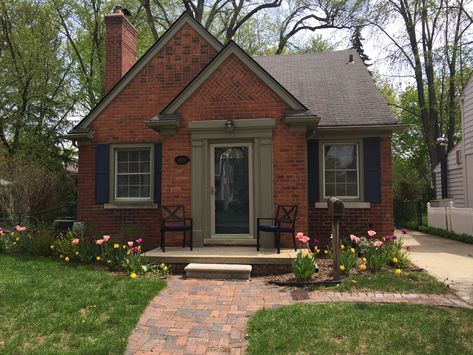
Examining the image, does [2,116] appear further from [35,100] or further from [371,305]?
[371,305]

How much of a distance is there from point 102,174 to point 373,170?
6264mm

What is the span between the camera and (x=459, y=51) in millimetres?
19094

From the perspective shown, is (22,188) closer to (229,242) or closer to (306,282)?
(229,242)

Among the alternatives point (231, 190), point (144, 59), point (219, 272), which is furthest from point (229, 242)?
point (144, 59)

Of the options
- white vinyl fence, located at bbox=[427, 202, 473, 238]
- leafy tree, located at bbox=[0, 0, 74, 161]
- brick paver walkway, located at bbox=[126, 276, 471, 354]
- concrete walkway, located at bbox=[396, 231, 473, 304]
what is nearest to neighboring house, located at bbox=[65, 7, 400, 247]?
concrete walkway, located at bbox=[396, 231, 473, 304]

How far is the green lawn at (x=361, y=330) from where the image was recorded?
3708mm

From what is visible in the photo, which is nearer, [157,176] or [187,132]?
[187,132]

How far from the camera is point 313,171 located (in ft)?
30.3

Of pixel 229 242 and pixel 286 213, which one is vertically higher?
pixel 286 213

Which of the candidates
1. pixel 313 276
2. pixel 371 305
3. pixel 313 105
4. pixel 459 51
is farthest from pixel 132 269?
pixel 459 51

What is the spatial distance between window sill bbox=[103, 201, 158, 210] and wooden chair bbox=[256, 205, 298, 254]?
295cm

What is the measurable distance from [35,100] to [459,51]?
2018 centimetres

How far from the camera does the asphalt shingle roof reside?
9164mm

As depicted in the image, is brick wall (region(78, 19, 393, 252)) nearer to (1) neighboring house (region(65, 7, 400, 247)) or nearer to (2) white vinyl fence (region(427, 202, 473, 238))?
(1) neighboring house (region(65, 7, 400, 247))
